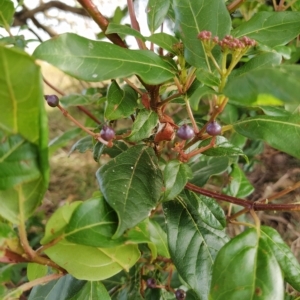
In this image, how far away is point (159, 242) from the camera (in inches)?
28.8

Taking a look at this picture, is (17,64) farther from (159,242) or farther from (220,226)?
(159,242)

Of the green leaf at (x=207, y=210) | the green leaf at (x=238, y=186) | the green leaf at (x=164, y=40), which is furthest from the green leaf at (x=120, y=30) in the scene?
the green leaf at (x=238, y=186)

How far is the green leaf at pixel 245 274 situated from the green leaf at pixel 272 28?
0.32 metres

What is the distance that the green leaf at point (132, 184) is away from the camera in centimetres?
44

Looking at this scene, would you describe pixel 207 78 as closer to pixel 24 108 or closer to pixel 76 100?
pixel 24 108

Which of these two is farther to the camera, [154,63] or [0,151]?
[154,63]

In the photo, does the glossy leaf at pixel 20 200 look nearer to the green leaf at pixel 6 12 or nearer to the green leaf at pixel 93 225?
the green leaf at pixel 93 225

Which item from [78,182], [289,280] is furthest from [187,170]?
[78,182]

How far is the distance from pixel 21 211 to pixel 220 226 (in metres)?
0.30

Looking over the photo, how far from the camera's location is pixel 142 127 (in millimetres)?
545

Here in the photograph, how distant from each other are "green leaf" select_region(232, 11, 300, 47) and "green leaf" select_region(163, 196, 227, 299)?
0.29 meters

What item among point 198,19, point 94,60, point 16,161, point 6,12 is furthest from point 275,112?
point 6,12

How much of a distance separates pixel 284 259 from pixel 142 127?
0.28 meters

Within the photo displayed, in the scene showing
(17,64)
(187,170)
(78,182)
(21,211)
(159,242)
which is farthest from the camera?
(78,182)
